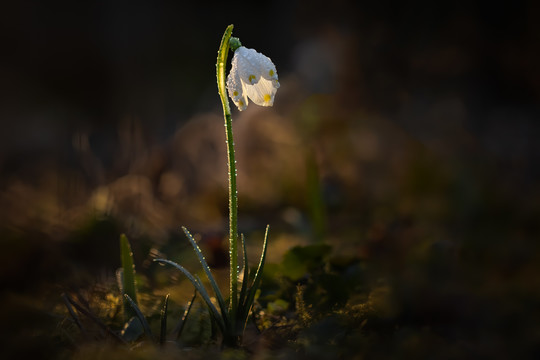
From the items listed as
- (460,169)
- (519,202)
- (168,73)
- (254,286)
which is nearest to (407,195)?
(460,169)

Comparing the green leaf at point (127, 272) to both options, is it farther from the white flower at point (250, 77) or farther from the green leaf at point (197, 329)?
the white flower at point (250, 77)

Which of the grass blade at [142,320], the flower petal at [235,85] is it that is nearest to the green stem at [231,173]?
the flower petal at [235,85]

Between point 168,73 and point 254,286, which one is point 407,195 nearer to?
point 254,286

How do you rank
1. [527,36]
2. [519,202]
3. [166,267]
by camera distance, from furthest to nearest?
[527,36] → [519,202] → [166,267]

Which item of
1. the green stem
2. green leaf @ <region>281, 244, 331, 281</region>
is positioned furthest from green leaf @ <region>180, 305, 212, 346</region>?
green leaf @ <region>281, 244, 331, 281</region>

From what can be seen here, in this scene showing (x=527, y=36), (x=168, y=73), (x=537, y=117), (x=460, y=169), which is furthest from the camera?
(x=168, y=73)

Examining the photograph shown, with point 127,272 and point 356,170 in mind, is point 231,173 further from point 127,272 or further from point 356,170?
point 356,170
